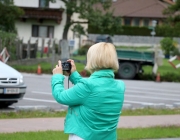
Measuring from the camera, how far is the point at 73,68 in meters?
5.72

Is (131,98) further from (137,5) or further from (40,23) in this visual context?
(40,23)

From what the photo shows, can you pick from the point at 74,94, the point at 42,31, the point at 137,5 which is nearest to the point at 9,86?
the point at 74,94

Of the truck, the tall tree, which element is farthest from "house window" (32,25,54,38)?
the truck

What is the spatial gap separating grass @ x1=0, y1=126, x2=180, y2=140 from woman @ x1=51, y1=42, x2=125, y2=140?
13.2ft

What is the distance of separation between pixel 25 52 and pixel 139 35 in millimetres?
31996

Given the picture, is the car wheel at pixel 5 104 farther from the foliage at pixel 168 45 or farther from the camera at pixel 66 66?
the foliage at pixel 168 45

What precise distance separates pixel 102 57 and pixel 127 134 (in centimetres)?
519

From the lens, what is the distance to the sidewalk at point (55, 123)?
34.9 ft

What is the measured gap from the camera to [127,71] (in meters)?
27.8

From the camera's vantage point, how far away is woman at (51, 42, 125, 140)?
17.1 ft

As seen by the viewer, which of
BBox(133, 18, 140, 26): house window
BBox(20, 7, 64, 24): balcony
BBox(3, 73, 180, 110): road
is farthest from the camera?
BBox(133, 18, 140, 26): house window

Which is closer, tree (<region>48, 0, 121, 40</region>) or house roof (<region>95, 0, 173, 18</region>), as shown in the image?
house roof (<region>95, 0, 173, 18</region>)

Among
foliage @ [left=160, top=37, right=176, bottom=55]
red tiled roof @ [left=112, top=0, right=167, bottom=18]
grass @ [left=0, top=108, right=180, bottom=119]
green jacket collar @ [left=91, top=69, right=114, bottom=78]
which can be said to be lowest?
foliage @ [left=160, top=37, right=176, bottom=55]

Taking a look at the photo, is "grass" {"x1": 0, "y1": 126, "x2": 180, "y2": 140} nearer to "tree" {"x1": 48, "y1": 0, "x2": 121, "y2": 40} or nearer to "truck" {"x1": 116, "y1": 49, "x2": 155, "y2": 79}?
"truck" {"x1": 116, "y1": 49, "x2": 155, "y2": 79}
